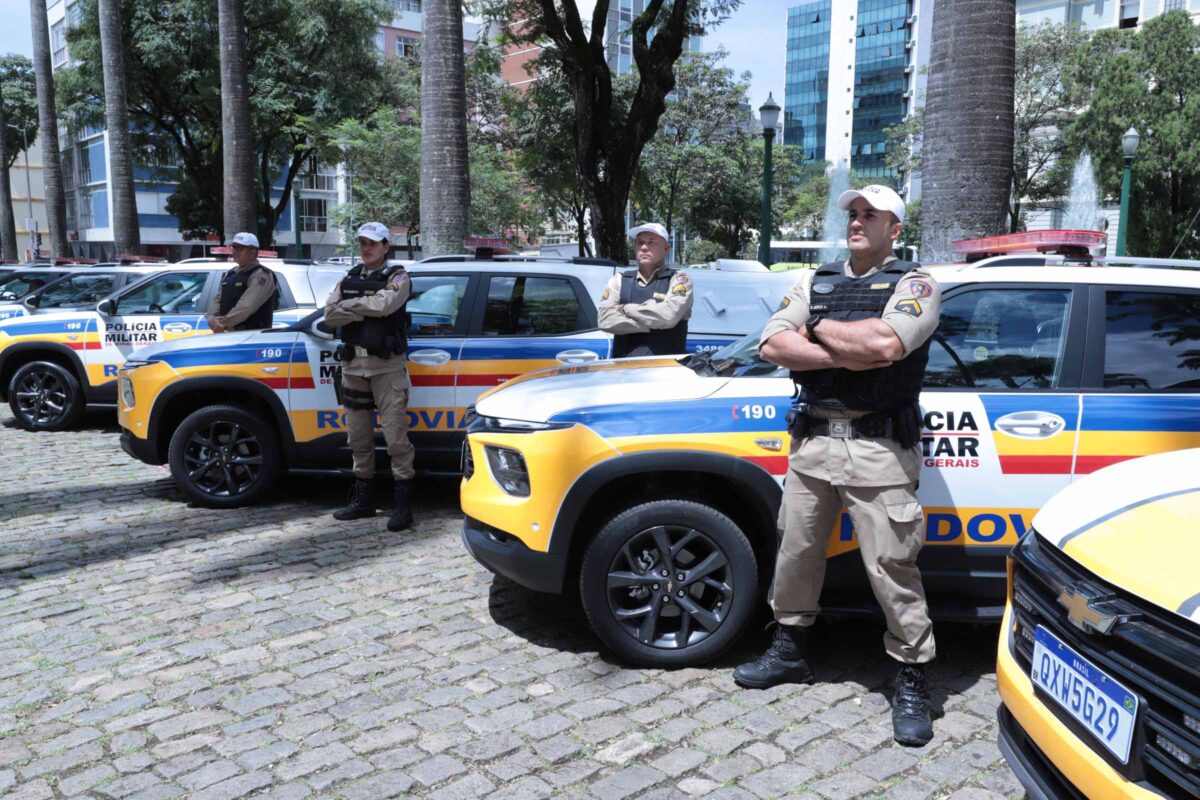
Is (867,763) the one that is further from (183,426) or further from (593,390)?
(183,426)

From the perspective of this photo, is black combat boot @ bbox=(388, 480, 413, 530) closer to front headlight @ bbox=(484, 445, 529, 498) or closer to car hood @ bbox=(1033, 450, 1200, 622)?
front headlight @ bbox=(484, 445, 529, 498)

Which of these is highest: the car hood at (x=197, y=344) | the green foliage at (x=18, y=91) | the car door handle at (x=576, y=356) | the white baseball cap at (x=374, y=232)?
the green foliage at (x=18, y=91)

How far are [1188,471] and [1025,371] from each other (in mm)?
1316

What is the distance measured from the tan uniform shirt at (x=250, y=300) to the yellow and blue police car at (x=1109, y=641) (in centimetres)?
663

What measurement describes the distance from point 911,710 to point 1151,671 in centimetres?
→ 160

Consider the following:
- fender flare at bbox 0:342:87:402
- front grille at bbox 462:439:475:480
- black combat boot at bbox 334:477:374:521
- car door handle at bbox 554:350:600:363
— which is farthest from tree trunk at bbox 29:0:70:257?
front grille at bbox 462:439:475:480

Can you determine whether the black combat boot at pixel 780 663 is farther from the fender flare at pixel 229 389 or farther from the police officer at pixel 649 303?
the fender flare at pixel 229 389

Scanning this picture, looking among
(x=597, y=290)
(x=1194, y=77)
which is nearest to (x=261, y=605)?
(x=597, y=290)

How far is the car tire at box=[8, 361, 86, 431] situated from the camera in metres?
10.2

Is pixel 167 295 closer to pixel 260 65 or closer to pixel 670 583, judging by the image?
pixel 670 583

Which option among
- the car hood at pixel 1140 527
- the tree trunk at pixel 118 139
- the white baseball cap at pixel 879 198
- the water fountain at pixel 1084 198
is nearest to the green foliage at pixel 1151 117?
the water fountain at pixel 1084 198

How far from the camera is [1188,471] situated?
2723 mm

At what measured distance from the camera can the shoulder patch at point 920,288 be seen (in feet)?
11.4

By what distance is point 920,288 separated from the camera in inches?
137
